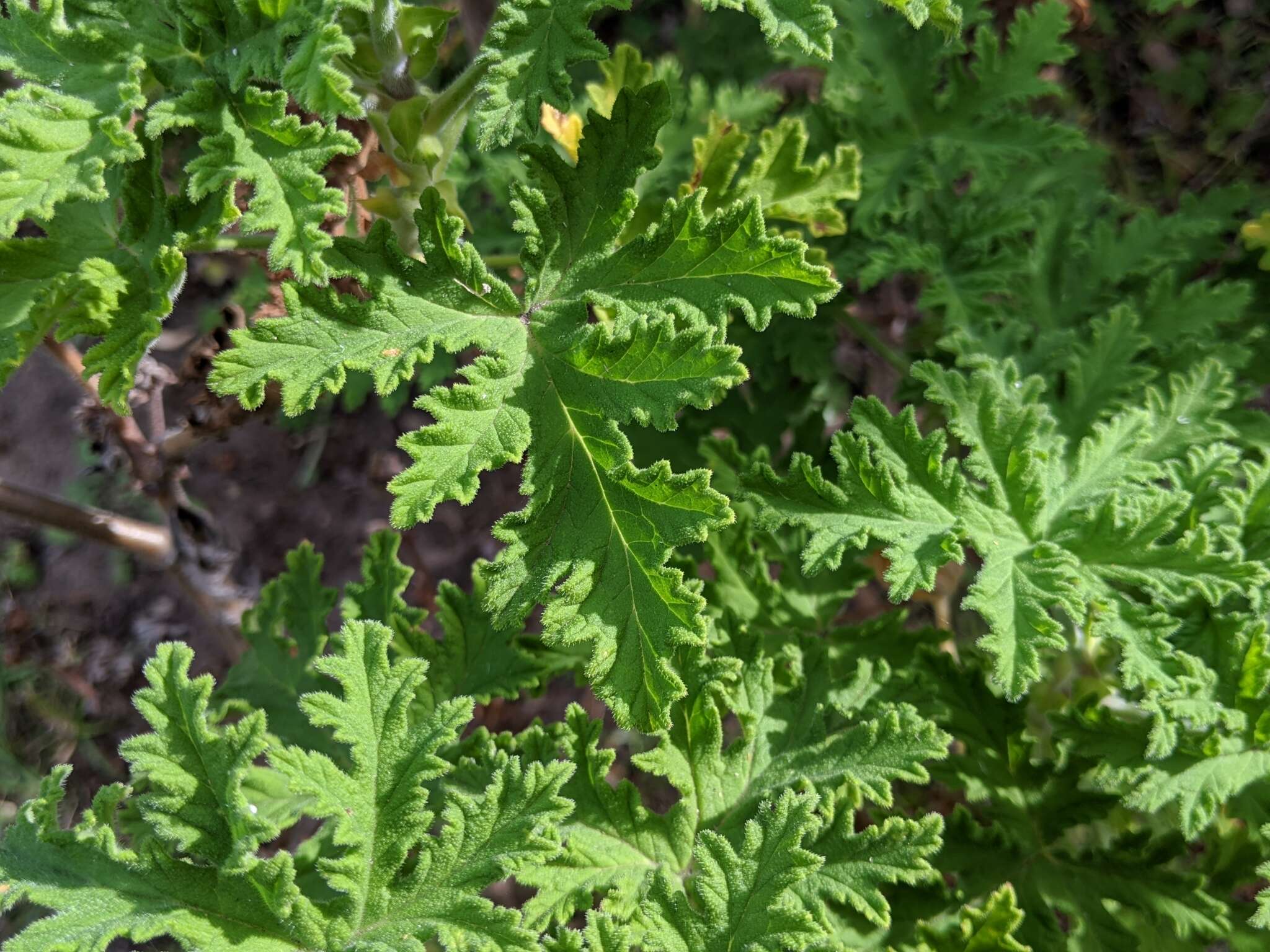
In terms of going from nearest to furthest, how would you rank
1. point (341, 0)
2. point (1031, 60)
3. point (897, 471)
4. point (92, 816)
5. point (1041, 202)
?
point (341, 0) → point (92, 816) → point (897, 471) → point (1031, 60) → point (1041, 202)

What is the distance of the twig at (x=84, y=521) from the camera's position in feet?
7.80

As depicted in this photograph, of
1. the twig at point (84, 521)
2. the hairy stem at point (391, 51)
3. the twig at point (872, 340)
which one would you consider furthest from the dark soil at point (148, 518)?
the hairy stem at point (391, 51)

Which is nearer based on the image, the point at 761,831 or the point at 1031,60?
the point at 761,831

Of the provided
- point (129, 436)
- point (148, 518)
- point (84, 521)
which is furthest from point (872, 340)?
point (148, 518)

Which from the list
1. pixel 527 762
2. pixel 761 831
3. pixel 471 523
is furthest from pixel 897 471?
pixel 471 523

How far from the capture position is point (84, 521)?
2480mm

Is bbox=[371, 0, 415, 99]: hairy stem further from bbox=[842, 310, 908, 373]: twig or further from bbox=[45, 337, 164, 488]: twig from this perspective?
bbox=[842, 310, 908, 373]: twig

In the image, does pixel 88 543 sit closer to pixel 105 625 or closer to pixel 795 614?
pixel 105 625

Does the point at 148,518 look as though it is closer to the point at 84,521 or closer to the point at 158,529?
the point at 158,529

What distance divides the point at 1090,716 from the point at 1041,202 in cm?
148

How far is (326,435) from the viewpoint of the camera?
409 cm

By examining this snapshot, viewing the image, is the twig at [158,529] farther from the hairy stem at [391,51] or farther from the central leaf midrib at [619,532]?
the central leaf midrib at [619,532]

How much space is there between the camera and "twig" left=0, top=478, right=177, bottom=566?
2379mm

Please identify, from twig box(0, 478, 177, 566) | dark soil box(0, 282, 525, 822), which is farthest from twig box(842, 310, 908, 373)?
twig box(0, 478, 177, 566)
